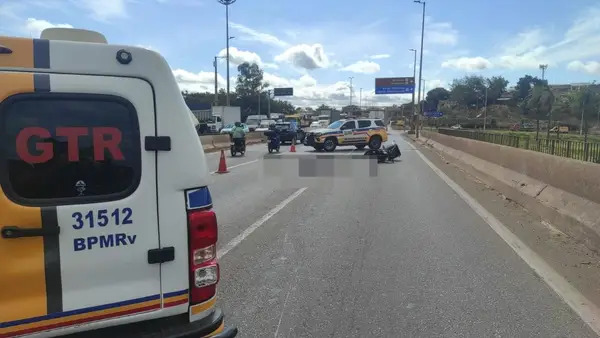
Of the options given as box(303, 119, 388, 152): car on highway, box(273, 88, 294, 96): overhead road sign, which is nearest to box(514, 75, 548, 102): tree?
box(273, 88, 294, 96): overhead road sign

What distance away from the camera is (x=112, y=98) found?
2.41 m

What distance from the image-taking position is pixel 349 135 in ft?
Answer: 93.1

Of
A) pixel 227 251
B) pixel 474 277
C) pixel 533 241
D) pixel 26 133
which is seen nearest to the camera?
pixel 26 133

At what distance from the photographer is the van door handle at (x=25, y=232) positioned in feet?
7.06

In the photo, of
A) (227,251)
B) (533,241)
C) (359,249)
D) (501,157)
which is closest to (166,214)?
(227,251)

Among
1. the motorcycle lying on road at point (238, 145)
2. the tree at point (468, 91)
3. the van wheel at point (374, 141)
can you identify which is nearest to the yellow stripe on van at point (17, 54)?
the motorcycle lying on road at point (238, 145)

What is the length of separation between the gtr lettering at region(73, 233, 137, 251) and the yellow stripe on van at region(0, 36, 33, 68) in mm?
855

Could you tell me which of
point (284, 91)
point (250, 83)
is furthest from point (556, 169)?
point (250, 83)

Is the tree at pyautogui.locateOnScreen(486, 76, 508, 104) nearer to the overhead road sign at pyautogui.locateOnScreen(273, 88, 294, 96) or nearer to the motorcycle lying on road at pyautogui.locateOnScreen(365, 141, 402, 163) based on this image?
the overhead road sign at pyautogui.locateOnScreen(273, 88, 294, 96)

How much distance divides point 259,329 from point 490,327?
6.13ft

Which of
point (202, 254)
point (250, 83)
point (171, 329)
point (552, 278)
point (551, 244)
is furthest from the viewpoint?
point (250, 83)

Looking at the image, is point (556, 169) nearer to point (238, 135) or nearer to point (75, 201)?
point (75, 201)

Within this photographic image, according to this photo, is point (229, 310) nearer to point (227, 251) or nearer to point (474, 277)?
point (227, 251)

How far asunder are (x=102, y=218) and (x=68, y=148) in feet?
1.22
